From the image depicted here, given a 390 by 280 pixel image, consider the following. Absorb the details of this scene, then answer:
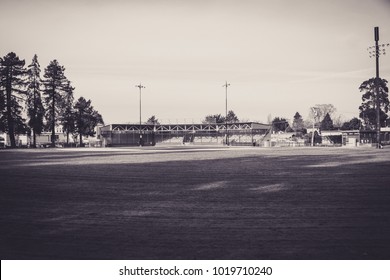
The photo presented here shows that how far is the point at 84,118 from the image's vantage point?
91438mm

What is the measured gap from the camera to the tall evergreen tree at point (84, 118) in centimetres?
8662

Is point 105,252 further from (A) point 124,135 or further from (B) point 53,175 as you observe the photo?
(A) point 124,135

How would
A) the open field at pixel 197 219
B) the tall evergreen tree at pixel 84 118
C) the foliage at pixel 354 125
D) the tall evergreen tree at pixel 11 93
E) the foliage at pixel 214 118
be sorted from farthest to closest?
the foliage at pixel 214 118, the foliage at pixel 354 125, the tall evergreen tree at pixel 84 118, the tall evergreen tree at pixel 11 93, the open field at pixel 197 219

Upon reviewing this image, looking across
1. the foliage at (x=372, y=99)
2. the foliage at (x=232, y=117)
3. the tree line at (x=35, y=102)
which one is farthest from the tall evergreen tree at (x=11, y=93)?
the foliage at (x=232, y=117)

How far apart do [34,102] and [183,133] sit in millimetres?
35739

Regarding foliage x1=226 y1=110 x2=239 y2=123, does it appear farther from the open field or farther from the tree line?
the open field

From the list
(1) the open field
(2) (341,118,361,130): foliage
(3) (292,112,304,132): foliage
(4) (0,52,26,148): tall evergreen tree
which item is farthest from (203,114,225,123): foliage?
(1) the open field

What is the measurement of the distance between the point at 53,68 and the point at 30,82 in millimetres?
5744

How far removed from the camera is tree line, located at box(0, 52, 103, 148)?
59438 millimetres

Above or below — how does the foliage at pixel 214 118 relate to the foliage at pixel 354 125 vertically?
above

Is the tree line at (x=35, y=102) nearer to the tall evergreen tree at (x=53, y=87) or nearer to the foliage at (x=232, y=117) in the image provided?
the tall evergreen tree at (x=53, y=87)

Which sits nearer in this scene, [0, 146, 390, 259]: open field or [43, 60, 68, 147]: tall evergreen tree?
[0, 146, 390, 259]: open field

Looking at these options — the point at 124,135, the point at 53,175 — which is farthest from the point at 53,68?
the point at 53,175

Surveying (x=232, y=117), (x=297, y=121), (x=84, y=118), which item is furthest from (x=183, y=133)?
(x=297, y=121)
